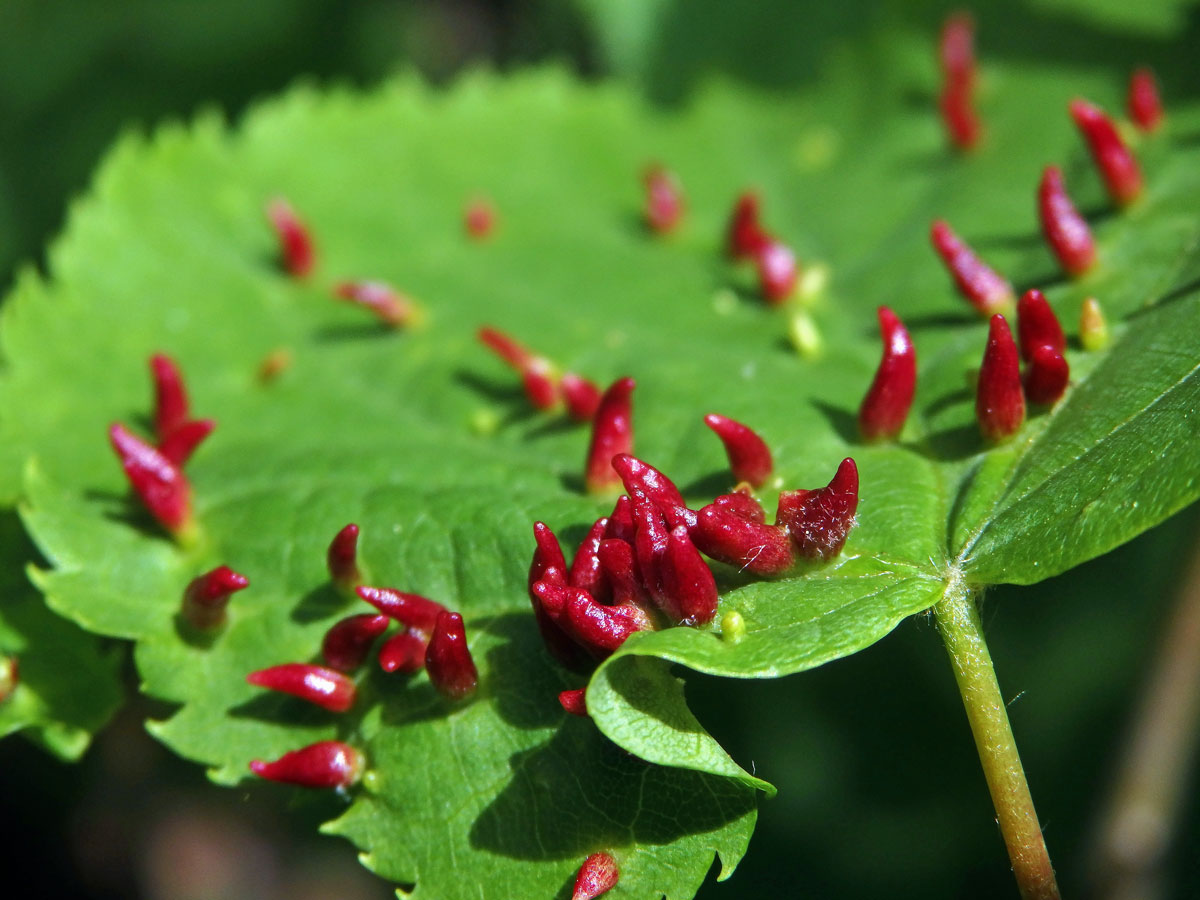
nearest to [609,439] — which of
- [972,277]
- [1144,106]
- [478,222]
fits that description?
[972,277]

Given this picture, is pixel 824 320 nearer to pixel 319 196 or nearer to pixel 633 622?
pixel 633 622

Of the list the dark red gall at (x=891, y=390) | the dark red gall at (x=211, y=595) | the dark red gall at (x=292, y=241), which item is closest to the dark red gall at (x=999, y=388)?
the dark red gall at (x=891, y=390)

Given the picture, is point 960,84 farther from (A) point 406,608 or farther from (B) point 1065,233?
(A) point 406,608

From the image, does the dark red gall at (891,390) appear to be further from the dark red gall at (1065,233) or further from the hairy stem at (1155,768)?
the hairy stem at (1155,768)

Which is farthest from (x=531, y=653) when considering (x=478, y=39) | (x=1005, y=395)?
(x=478, y=39)

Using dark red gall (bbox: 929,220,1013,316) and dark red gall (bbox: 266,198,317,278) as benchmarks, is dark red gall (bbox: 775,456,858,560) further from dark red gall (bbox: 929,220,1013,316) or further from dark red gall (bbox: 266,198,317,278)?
dark red gall (bbox: 266,198,317,278)

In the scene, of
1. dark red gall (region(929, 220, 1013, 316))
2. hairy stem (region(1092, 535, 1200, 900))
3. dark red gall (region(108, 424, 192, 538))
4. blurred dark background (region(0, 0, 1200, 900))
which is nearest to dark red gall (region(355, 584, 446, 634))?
dark red gall (region(108, 424, 192, 538))
